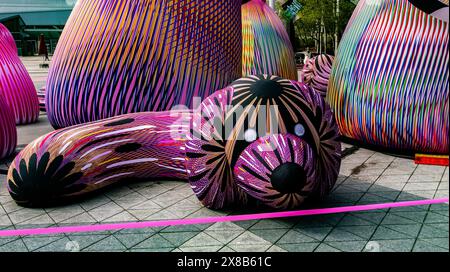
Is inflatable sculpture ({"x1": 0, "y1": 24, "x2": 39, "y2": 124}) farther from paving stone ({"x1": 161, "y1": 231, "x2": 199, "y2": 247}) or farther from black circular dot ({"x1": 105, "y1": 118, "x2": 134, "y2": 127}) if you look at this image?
paving stone ({"x1": 161, "y1": 231, "x2": 199, "y2": 247})

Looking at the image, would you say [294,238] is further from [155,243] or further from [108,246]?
[108,246]

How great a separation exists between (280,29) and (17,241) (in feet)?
25.4

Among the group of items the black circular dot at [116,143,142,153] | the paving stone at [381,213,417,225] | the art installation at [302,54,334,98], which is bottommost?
the paving stone at [381,213,417,225]

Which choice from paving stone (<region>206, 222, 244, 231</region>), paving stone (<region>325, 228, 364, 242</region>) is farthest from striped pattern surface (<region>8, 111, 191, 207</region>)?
paving stone (<region>325, 228, 364, 242</region>)

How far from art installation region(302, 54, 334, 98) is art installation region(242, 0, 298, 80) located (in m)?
0.65

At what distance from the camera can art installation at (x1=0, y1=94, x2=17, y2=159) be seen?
616 cm

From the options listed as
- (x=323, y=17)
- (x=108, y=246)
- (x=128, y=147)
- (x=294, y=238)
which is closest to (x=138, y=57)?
(x=128, y=147)

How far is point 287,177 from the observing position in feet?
11.2

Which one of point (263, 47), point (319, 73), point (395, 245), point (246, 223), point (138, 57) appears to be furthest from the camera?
point (319, 73)

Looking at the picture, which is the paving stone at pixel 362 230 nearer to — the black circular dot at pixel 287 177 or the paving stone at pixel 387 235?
the paving stone at pixel 387 235

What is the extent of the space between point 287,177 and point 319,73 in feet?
22.6

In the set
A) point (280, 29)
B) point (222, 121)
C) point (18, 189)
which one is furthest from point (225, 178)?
point (280, 29)

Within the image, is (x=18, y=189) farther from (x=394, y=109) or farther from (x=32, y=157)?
(x=394, y=109)

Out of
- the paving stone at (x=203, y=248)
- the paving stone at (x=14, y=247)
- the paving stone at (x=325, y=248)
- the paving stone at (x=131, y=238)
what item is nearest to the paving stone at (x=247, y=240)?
the paving stone at (x=203, y=248)
